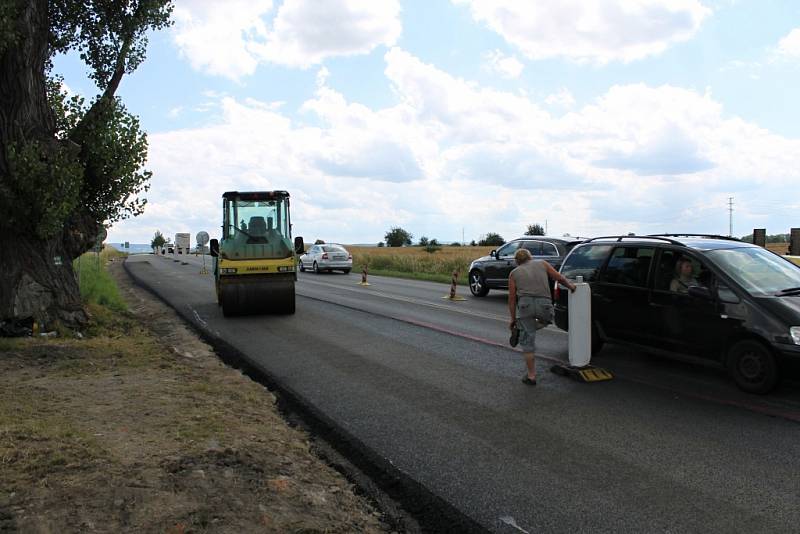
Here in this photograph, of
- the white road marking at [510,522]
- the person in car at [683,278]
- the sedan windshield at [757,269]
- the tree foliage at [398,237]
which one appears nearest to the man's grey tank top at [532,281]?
the person in car at [683,278]

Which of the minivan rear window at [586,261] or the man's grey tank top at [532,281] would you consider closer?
the man's grey tank top at [532,281]

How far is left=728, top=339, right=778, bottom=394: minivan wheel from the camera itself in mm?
6570

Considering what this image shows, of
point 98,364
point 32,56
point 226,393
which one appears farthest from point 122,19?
point 226,393

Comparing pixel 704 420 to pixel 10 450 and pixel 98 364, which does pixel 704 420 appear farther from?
pixel 98 364

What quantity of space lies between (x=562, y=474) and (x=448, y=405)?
6.87 ft

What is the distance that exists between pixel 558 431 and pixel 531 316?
6.96ft

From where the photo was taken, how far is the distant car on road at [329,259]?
1332 inches

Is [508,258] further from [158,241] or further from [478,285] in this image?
[158,241]

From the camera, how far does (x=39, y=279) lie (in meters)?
10.6

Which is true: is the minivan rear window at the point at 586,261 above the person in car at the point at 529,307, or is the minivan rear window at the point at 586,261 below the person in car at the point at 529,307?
above

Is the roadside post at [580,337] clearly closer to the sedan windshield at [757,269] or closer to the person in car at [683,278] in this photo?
the person in car at [683,278]

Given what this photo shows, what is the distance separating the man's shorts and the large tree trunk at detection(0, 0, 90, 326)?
792cm

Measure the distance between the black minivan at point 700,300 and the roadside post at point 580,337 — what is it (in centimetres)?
73

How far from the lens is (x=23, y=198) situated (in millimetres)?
10117
